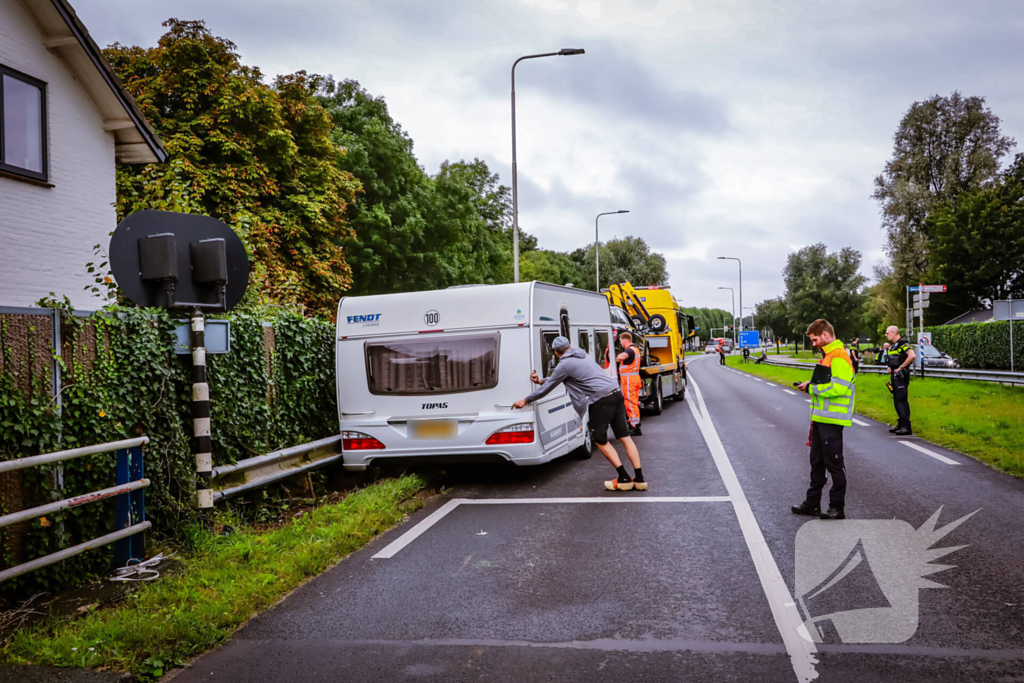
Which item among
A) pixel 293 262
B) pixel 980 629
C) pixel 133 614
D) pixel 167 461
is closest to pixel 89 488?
pixel 167 461

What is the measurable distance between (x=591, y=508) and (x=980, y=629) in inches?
154

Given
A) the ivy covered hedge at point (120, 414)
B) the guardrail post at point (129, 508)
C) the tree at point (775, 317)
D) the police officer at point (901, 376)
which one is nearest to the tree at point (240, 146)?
the ivy covered hedge at point (120, 414)

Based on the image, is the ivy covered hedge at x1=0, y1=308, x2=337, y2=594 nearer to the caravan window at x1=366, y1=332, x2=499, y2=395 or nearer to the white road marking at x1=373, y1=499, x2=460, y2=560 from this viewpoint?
the caravan window at x1=366, y1=332, x2=499, y2=395

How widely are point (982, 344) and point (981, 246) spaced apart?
11527 mm

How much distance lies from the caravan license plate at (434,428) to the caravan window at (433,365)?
1.12ft

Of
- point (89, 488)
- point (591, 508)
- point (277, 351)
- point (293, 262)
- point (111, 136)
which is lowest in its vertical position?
point (591, 508)

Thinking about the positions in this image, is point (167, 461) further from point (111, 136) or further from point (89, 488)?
point (111, 136)

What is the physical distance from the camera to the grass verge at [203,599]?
409 centimetres

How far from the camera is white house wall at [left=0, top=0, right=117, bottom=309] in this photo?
1218 cm

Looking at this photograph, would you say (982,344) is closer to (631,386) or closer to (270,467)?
(631,386)

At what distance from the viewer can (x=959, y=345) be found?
3572 centimetres

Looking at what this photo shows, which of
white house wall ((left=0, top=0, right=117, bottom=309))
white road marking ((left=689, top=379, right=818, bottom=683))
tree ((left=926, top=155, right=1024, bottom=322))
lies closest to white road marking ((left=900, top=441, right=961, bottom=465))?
white road marking ((left=689, top=379, right=818, bottom=683))

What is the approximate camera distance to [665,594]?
16.5 feet

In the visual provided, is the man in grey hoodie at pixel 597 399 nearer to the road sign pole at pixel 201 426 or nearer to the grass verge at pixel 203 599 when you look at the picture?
the grass verge at pixel 203 599
